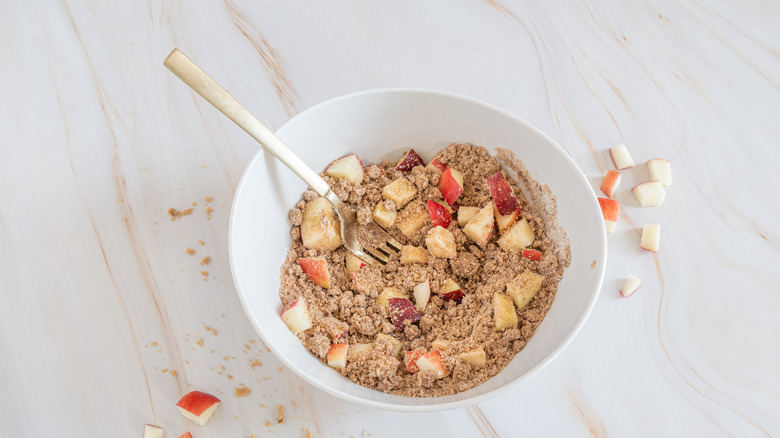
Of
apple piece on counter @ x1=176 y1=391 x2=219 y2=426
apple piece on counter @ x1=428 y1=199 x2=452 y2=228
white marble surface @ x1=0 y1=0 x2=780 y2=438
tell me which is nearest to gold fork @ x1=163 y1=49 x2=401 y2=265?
apple piece on counter @ x1=428 y1=199 x2=452 y2=228

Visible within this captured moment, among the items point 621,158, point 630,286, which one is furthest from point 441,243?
point 621,158

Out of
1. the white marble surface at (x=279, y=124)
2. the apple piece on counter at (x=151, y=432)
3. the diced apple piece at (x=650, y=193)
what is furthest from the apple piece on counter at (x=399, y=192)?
the apple piece on counter at (x=151, y=432)

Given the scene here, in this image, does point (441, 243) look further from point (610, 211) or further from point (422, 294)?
point (610, 211)

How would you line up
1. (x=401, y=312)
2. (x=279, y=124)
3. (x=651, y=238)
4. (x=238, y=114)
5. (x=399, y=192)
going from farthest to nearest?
1. (x=279, y=124)
2. (x=651, y=238)
3. (x=399, y=192)
4. (x=401, y=312)
5. (x=238, y=114)

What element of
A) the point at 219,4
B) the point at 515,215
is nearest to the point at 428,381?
the point at 515,215

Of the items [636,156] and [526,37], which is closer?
[636,156]

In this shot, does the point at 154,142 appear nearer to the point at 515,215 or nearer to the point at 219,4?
the point at 219,4
